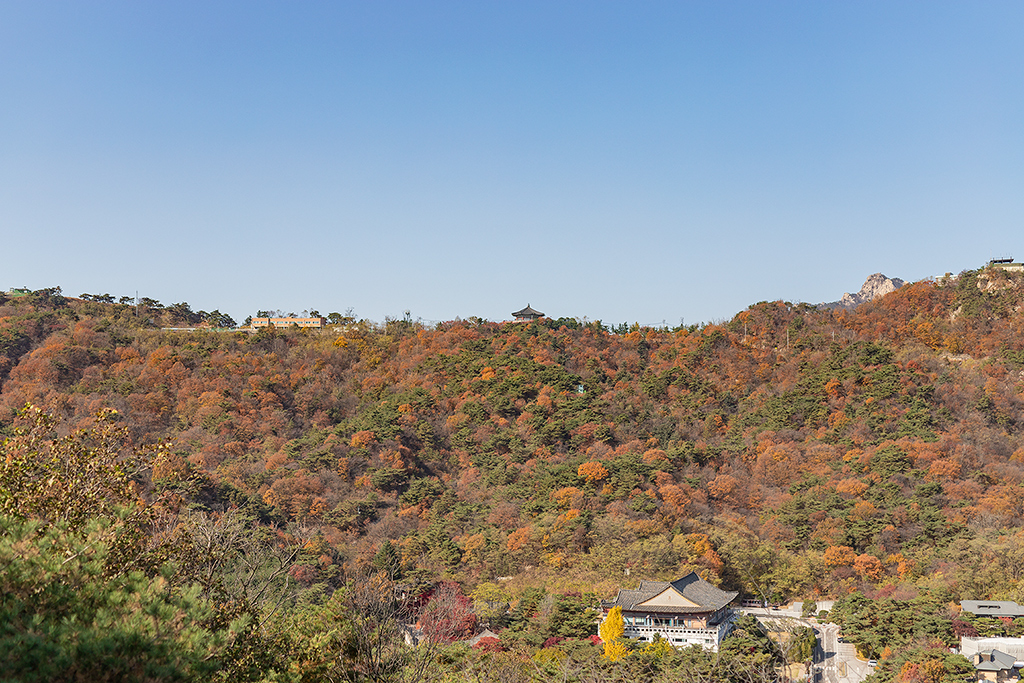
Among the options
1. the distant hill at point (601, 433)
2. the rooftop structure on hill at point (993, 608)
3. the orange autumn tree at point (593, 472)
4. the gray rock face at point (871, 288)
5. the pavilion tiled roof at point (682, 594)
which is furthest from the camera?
the gray rock face at point (871, 288)

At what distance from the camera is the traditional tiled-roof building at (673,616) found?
22578 mm

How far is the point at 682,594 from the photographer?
23016 millimetres

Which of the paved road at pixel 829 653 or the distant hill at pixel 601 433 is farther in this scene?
the distant hill at pixel 601 433

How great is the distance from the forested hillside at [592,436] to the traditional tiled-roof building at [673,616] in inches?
107

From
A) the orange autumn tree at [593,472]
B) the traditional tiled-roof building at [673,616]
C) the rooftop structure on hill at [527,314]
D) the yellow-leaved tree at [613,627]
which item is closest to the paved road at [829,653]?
the traditional tiled-roof building at [673,616]

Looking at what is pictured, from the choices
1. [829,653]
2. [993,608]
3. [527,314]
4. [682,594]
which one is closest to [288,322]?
[527,314]

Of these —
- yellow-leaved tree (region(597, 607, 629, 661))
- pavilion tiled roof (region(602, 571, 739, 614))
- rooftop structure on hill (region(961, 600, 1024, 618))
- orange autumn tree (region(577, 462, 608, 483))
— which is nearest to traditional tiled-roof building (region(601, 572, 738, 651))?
pavilion tiled roof (region(602, 571, 739, 614))

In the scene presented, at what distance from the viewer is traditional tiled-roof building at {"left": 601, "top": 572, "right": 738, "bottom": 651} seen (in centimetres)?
2258

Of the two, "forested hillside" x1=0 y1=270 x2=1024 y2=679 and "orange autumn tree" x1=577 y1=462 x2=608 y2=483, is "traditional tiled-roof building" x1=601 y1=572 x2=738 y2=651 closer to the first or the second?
"forested hillside" x1=0 y1=270 x2=1024 y2=679

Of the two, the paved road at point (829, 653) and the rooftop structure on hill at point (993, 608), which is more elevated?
the rooftop structure on hill at point (993, 608)

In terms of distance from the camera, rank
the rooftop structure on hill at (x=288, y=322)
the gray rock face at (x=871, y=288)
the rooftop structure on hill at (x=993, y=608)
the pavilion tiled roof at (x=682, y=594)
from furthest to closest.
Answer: the gray rock face at (x=871, y=288)
the rooftop structure on hill at (x=288, y=322)
the pavilion tiled roof at (x=682, y=594)
the rooftop structure on hill at (x=993, y=608)

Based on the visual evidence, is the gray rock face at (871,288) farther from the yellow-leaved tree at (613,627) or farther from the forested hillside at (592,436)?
the yellow-leaved tree at (613,627)

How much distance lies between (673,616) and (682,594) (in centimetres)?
64

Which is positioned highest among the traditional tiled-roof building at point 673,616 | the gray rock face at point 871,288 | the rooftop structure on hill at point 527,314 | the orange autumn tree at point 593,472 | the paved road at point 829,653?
the gray rock face at point 871,288
